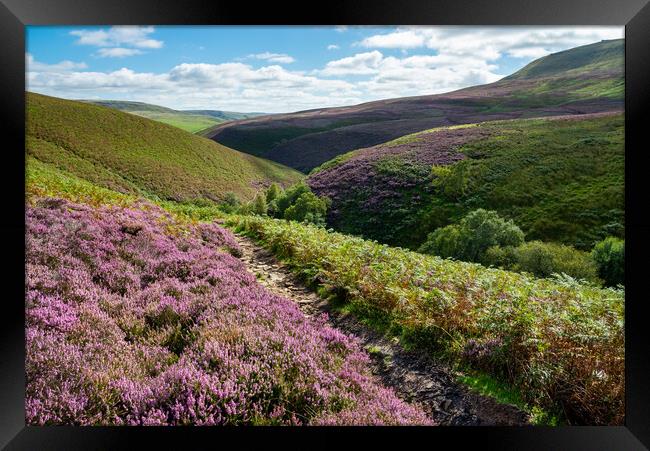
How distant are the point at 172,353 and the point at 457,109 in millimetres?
48642

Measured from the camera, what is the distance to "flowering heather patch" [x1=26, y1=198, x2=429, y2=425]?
13.2 feet

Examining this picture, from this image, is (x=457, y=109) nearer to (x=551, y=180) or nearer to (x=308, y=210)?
(x=551, y=180)

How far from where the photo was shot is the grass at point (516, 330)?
168 inches

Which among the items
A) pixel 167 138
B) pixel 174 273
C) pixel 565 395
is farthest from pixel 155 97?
pixel 167 138

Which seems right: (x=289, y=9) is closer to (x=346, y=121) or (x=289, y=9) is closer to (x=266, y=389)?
(x=266, y=389)

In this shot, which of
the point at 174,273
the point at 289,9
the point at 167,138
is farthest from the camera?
the point at 167,138

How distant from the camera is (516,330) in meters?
4.52

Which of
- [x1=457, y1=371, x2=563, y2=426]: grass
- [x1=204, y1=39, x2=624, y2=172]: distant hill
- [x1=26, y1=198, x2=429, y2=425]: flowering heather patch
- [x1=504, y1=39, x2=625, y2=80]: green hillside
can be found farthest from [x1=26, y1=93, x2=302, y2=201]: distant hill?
[x1=504, y1=39, x2=625, y2=80]: green hillside

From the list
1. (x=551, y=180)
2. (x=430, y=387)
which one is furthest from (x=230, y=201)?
(x=430, y=387)

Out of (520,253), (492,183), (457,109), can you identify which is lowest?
(520,253)

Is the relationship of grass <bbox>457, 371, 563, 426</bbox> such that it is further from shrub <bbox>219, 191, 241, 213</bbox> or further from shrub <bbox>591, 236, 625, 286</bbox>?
shrub <bbox>219, 191, 241, 213</bbox>

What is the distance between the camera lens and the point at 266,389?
4.01 meters

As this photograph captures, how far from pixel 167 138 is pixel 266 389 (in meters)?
37.7

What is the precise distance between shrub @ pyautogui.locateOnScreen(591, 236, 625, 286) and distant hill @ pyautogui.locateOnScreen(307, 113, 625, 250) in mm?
4362
